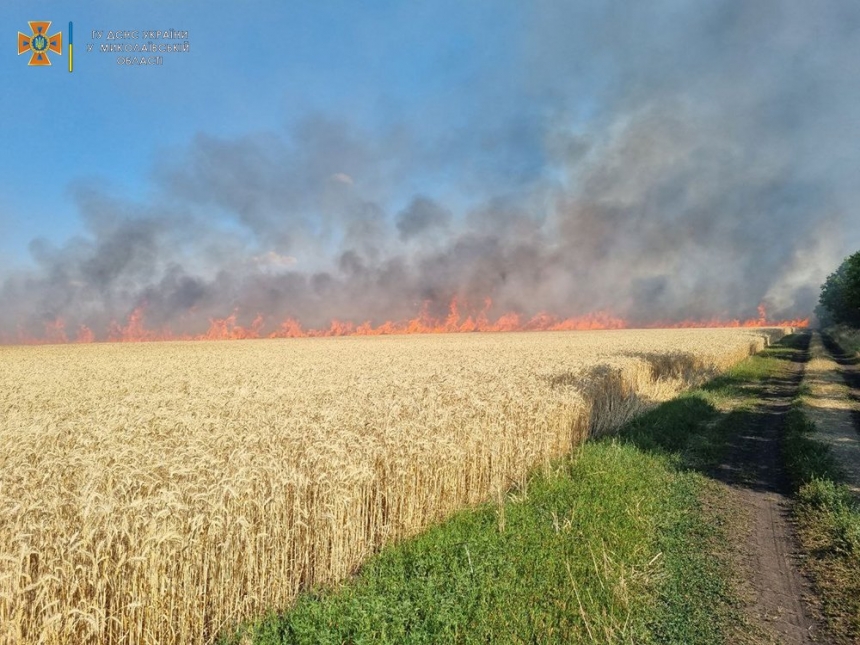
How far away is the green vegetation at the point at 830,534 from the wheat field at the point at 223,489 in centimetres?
504

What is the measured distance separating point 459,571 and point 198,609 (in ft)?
10.7

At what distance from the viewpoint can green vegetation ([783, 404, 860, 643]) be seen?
620cm

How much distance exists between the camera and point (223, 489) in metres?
5.52

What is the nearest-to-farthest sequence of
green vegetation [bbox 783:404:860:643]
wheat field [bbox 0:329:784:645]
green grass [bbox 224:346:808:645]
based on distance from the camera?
wheat field [bbox 0:329:784:645]
green grass [bbox 224:346:808:645]
green vegetation [bbox 783:404:860:643]

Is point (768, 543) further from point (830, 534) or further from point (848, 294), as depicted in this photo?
point (848, 294)

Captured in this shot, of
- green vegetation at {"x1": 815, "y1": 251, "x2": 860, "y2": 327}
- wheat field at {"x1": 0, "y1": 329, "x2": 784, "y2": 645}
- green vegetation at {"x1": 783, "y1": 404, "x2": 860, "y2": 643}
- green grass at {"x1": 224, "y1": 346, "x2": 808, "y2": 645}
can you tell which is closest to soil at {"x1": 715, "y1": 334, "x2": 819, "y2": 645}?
green vegetation at {"x1": 783, "y1": 404, "x2": 860, "y2": 643}

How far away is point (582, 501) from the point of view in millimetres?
8992

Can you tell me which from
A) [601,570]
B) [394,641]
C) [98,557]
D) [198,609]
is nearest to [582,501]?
[601,570]

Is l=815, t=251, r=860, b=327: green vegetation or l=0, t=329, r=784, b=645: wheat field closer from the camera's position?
l=0, t=329, r=784, b=645: wheat field

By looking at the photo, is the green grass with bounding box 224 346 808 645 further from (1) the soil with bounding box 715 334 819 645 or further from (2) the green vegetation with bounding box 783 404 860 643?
(2) the green vegetation with bounding box 783 404 860 643

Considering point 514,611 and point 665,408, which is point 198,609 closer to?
point 514,611

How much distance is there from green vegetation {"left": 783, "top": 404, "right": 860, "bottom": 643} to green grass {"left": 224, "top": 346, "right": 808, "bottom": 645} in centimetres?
115

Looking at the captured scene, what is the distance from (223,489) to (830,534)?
388 inches

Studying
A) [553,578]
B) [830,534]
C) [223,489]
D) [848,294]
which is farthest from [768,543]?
[848,294]
